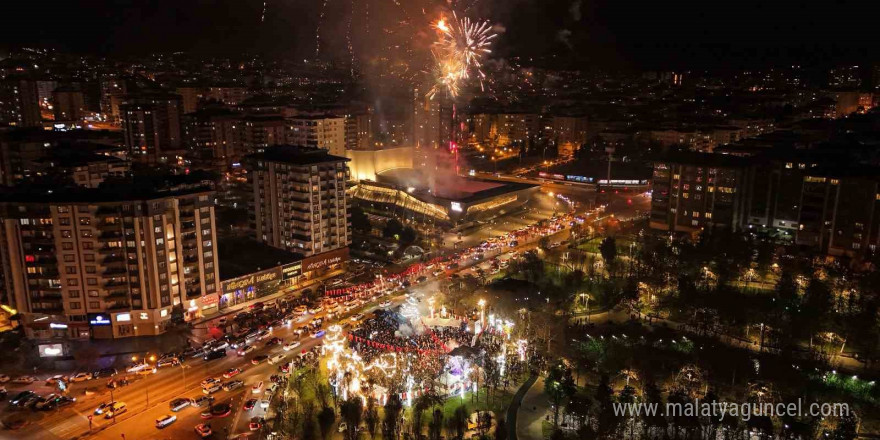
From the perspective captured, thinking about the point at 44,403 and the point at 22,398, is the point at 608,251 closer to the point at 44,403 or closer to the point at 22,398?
the point at 44,403

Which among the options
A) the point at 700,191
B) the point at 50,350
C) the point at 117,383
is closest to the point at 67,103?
the point at 50,350

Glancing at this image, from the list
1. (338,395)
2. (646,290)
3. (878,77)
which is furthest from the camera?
(878,77)

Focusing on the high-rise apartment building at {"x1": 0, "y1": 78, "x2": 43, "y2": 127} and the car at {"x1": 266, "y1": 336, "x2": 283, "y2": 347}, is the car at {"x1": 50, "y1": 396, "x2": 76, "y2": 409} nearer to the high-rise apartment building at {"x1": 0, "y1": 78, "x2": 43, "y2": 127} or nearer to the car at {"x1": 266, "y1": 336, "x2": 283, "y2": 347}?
the car at {"x1": 266, "y1": 336, "x2": 283, "y2": 347}

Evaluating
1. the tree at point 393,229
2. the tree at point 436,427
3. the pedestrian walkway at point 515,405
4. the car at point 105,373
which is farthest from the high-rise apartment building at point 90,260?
the tree at point 393,229

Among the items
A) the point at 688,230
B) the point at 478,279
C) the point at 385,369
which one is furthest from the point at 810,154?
the point at 385,369

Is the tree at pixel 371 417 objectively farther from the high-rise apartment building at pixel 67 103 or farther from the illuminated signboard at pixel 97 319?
the high-rise apartment building at pixel 67 103

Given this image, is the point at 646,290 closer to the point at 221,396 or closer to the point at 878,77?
the point at 221,396
